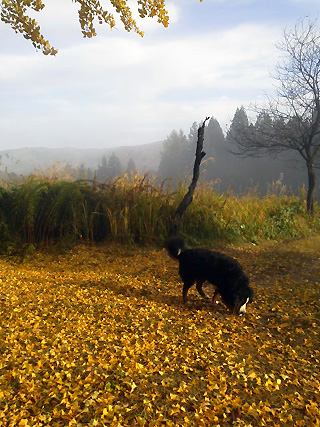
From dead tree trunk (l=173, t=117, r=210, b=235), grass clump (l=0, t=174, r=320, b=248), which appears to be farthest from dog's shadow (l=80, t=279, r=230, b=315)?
dead tree trunk (l=173, t=117, r=210, b=235)

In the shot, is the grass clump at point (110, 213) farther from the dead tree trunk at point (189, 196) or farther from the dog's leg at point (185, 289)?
the dog's leg at point (185, 289)

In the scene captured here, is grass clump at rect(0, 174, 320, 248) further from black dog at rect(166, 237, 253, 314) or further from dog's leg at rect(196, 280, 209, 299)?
black dog at rect(166, 237, 253, 314)

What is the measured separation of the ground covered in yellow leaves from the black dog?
0.88ft

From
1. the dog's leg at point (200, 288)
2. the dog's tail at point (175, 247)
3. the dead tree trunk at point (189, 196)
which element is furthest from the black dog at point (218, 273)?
the dead tree trunk at point (189, 196)

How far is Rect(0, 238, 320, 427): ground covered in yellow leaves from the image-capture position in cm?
211

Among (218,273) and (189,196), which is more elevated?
(189,196)

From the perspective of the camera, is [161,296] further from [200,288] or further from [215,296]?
[215,296]

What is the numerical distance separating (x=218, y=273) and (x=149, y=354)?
5.16 ft

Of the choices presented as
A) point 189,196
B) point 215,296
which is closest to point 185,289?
point 215,296

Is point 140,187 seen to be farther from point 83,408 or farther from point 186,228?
point 83,408

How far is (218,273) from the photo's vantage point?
404cm

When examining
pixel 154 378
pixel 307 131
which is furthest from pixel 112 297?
pixel 307 131

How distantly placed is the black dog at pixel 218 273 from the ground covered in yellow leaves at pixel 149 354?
27cm

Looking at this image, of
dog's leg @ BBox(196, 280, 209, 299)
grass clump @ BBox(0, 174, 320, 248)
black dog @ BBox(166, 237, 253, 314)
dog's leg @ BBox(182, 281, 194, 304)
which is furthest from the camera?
grass clump @ BBox(0, 174, 320, 248)
